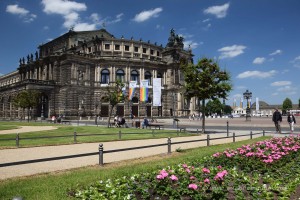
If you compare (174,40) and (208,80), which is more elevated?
(174,40)

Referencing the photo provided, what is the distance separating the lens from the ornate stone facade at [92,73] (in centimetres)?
6262

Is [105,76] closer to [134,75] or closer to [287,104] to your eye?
[134,75]

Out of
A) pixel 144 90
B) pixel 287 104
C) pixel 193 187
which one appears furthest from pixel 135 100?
pixel 287 104

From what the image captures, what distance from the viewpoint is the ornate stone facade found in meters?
62.6

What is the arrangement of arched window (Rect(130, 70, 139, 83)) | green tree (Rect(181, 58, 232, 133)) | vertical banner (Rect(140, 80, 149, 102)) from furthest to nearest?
arched window (Rect(130, 70, 139, 83)) < vertical banner (Rect(140, 80, 149, 102)) < green tree (Rect(181, 58, 232, 133))

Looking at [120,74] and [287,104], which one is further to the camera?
[287,104]

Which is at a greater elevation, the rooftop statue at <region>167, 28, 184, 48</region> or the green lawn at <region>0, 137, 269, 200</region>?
the rooftop statue at <region>167, 28, 184, 48</region>

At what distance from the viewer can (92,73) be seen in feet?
226

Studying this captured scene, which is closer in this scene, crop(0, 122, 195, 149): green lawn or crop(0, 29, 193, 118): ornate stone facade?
crop(0, 122, 195, 149): green lawn

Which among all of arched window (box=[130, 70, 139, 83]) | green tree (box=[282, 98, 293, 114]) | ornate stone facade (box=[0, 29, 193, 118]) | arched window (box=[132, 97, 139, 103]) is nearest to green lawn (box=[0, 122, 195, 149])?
ornate stone facade (box=[0, 29, 193, 118])

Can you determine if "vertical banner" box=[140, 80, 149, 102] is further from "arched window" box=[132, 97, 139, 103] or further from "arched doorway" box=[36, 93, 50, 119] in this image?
"arched doorway" box=[36, 93, 50, 119]

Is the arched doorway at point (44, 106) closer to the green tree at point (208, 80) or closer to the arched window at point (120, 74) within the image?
the arched window at point (120, 74)

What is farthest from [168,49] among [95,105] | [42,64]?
[42,64]

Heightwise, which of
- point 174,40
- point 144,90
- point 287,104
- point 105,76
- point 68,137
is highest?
point 174,40
